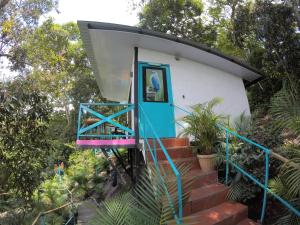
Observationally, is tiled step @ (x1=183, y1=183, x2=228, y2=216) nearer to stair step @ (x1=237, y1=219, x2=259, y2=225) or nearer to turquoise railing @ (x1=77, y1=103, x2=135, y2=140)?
stair step @ (x1=237, y1=219, x2=259, y2=225)

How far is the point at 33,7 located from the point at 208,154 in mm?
11104

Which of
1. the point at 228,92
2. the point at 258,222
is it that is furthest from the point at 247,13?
the point at 258,222

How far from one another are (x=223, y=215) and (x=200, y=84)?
477 cm

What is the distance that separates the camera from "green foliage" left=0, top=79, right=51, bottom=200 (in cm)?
521

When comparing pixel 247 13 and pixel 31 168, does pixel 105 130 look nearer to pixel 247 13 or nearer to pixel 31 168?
pixel 31 168

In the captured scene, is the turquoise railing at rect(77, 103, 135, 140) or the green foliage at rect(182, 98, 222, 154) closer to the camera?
the green foliage at rect(182, 98, 222, 154)

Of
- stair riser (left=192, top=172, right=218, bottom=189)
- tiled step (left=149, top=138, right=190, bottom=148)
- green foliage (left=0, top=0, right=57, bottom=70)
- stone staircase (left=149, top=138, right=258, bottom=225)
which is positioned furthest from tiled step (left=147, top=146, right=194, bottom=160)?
green foliage (left=0, top=0, right=57, bottom=70)

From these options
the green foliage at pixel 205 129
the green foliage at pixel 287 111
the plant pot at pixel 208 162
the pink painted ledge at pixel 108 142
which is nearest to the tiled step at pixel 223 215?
the plant pot at pixel 208 162

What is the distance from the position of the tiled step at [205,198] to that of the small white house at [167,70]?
2.63 m

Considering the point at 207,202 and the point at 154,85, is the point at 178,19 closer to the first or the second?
the point at 154,85

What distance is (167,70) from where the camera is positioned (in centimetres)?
786

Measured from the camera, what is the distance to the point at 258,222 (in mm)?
4492

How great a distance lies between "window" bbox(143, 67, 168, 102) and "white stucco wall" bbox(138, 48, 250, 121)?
0.93 ft

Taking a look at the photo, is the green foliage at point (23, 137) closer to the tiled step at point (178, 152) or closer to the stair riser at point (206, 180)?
the tiled step at point (178, 152)
